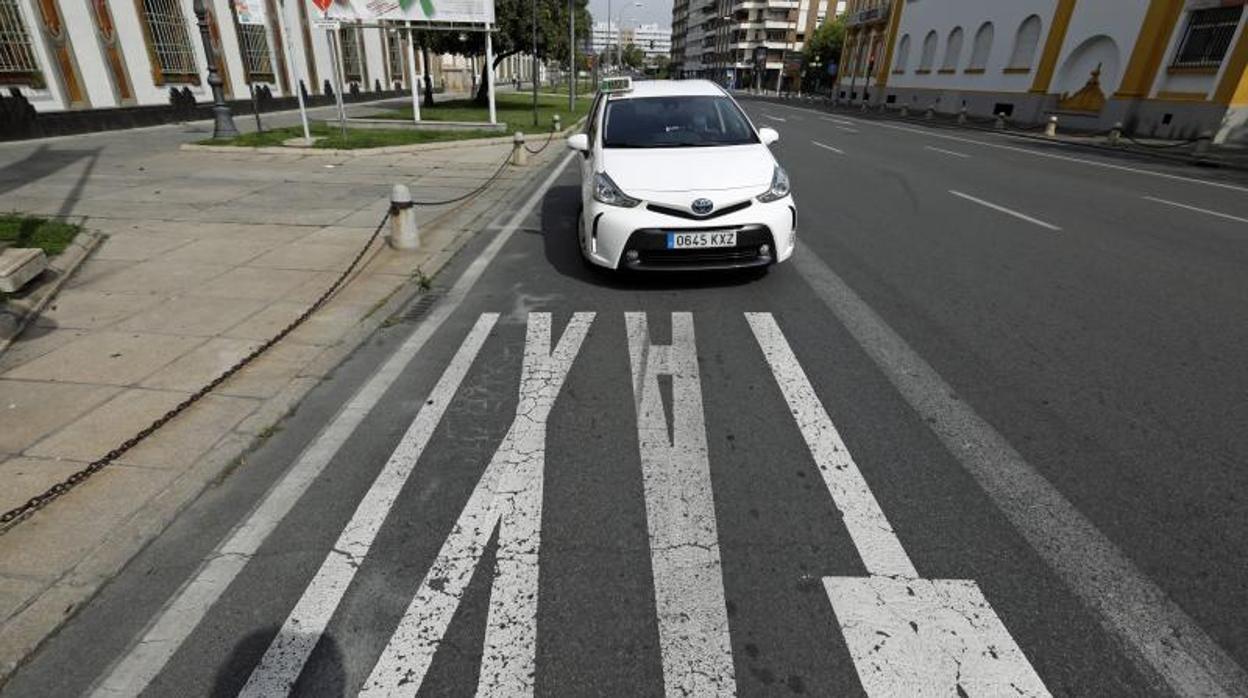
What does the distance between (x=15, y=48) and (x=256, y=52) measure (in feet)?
34.6

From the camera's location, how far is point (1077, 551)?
261 cm

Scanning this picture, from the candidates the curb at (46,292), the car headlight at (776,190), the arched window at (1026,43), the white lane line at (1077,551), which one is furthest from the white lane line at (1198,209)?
the arched window at (1026,43)

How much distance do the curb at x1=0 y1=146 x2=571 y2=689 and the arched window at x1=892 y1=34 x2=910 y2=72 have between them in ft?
169

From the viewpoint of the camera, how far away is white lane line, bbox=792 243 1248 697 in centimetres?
212

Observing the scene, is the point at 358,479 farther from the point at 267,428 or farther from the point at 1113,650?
the point at 1113,650

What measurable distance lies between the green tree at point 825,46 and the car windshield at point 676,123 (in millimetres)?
80116

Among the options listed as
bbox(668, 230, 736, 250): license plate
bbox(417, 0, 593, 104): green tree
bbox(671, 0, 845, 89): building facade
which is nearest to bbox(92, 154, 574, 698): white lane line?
bbox(668, 230, 736, 250): license plate

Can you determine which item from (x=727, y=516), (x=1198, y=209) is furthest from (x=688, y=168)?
(x=1198, y=209)

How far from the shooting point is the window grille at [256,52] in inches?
915

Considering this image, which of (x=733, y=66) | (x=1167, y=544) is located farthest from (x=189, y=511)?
(x=733, y=66)

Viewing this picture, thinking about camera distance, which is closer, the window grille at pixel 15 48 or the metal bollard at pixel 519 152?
the metal bollard at pixel 519 152

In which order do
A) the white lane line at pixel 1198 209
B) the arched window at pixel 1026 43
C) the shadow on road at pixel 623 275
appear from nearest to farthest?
the shadow on road at pixel 623 275 → the white lane line at pixel 1198 209 → the arched window at pixel 1026 43

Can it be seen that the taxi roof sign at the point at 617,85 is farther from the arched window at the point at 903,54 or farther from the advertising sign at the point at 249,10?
Answer: the arched window at the point at 903,54

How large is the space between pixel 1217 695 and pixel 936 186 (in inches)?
427
